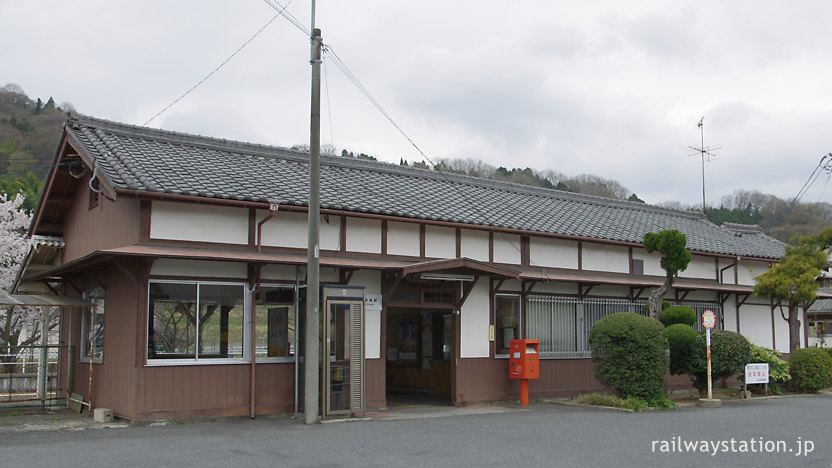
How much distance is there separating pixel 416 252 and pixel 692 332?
7150 millimetres

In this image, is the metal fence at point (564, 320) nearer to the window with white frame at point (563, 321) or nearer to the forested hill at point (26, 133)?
the window with white frame at point (563, 321)

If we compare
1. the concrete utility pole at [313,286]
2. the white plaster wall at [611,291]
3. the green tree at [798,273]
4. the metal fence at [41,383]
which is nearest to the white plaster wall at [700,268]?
the green tree at [798,273]

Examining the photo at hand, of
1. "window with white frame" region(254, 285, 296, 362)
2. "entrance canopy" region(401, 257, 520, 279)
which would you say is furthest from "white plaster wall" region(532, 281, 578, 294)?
"window with white frame" region(254, 285, 296, 362)

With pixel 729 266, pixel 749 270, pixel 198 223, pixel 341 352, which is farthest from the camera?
pixel 749 270

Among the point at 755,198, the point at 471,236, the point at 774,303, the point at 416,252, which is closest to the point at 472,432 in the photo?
the point at 416,252

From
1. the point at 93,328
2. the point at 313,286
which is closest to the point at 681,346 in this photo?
the point at 313,286

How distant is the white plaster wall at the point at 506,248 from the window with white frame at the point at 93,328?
8.51 m

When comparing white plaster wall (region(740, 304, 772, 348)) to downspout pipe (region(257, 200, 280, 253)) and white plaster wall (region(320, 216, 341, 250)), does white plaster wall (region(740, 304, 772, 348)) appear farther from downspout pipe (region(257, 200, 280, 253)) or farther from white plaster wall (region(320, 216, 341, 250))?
downspout pipe (region(257, 200, 280, 253))

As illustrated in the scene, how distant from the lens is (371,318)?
14.6m

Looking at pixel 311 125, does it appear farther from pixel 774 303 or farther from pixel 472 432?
pixel 774 303

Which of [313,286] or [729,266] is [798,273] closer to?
[729,266]

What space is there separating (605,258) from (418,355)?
5.58 m

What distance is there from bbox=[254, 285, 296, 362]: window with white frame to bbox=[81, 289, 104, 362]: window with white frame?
3.29 m

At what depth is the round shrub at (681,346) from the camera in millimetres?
17266
